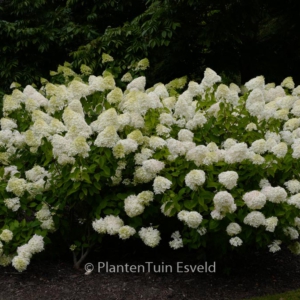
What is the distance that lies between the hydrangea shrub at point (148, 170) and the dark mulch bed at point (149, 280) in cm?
21

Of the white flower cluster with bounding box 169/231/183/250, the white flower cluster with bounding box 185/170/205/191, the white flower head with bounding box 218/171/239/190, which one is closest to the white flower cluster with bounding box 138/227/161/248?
the white flower cluster with bounding box 169/231/183/250

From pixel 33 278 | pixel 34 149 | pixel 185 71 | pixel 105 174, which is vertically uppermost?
pixel 185 71

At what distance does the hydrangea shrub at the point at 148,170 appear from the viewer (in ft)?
11.9

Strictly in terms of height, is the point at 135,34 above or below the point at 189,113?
above

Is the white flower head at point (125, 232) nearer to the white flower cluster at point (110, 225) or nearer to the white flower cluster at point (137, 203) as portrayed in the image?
the white flower cluster at point (110, 225)

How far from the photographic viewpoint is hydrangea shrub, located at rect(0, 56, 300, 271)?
11.9 feet

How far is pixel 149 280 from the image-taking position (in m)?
4.12

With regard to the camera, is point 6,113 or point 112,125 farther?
point 6,113

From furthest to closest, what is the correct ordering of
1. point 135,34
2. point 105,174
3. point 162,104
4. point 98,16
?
point 98,16
point 135,34
point 162,104
point 105,174

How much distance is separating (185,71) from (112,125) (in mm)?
3662

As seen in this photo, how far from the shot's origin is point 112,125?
3.82m

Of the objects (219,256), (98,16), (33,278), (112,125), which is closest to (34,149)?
(112,125)

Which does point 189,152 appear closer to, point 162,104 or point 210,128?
point 210,128

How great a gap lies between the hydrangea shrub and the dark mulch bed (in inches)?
8.5
